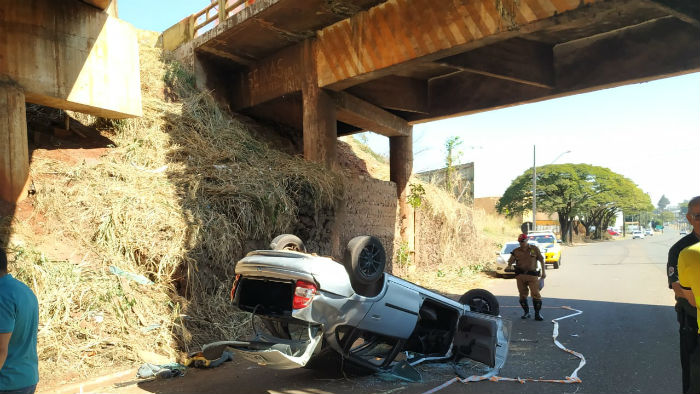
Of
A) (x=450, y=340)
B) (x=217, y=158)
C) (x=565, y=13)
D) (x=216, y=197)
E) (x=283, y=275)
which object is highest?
(x=565, y=13)

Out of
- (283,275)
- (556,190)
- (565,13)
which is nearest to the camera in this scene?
(283,275)

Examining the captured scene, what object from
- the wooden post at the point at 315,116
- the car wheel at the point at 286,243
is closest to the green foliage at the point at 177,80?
the wooden post at the point at 315,116

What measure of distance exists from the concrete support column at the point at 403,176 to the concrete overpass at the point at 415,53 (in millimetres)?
342

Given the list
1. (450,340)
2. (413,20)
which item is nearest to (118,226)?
(450,340)

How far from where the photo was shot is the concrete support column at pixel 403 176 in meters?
15.8

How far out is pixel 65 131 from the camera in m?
9.89

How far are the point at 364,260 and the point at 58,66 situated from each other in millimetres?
7307

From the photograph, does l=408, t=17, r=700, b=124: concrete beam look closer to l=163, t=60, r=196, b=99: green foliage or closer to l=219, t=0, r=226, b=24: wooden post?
l=219, t=0, r=226, b=24: wooden post

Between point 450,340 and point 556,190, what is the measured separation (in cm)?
5173

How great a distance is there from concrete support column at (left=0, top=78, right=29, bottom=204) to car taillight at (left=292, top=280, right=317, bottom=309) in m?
6.00

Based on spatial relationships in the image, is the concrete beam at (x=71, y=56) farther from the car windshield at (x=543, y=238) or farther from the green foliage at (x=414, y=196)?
the car windshield at (x=543, y=238)

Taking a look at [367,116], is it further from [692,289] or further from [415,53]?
[692,289]

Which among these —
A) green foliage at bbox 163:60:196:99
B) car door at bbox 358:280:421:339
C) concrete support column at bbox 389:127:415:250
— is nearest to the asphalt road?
car door at bbox 358:280:421:339

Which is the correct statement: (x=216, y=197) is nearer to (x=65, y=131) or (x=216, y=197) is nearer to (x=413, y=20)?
(x=65, y=131)
